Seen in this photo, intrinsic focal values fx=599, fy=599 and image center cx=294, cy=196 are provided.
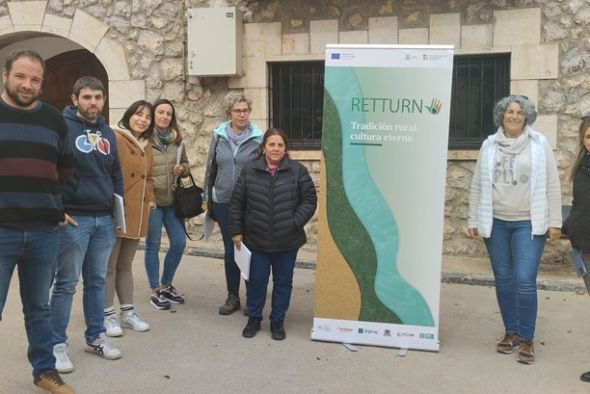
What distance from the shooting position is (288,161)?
14.1 feet

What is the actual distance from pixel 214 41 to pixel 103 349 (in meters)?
4.32

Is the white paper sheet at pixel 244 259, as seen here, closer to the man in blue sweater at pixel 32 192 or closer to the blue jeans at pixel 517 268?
the man in blue sweater at pixel 32 192

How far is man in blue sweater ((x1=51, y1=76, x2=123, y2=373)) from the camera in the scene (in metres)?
3.59

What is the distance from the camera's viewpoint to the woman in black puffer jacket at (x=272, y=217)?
422 centimetres

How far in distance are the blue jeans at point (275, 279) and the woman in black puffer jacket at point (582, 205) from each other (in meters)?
1.86

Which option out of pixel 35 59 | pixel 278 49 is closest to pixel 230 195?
pixel 35 59

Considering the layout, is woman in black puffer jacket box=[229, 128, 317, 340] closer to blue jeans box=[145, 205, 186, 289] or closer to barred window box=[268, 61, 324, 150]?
blue jeans box=[145, 205, 186, 289]

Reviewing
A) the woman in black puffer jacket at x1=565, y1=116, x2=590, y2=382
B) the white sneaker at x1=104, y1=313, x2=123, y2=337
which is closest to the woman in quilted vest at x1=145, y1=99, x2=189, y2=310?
the white sneaker at x1=104, y1=313, x2=123, y2=337

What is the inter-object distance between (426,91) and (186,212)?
7.05 ft

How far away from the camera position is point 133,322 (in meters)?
4.44

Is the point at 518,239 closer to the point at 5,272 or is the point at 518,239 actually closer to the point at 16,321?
the point at 5,272

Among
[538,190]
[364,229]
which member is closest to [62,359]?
[364,229]

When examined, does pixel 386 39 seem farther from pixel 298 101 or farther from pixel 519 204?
pixel 519 204

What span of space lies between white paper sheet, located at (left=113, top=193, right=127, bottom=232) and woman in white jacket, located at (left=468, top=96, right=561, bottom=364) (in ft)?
7.77
